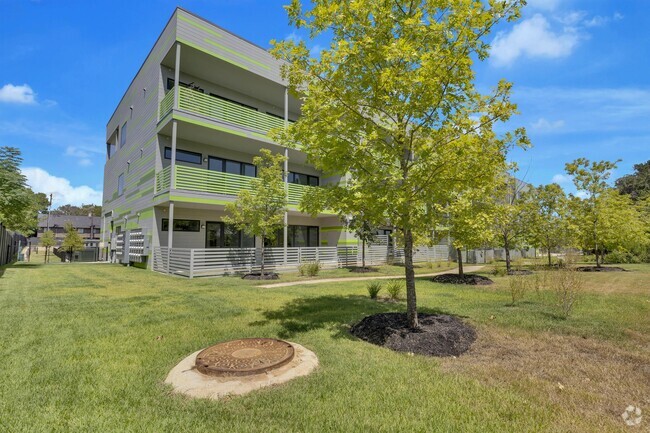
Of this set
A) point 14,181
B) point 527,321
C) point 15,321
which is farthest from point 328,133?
point 14,181

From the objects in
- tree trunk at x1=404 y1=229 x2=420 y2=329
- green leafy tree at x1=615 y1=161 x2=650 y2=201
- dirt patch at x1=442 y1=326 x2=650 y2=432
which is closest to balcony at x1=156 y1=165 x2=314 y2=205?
tree trunk at x1=404 y1=229 x2=420 y2=329

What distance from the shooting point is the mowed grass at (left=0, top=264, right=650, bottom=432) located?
3095mm

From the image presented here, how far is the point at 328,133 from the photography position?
5898 millimetres

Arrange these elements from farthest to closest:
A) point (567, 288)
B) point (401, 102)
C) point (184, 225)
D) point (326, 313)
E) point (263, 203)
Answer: point (184, 225) < point (263, 203) < point (326, 313) < point (567, 288) < point (401, 102)

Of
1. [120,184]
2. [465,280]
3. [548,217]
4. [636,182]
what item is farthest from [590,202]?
[636,182]


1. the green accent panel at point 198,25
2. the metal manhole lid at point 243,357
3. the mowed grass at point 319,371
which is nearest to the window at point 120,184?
the green accent panel at point 198,25

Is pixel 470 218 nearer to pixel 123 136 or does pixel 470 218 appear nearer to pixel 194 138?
pixel 194 138

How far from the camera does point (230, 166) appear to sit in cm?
2061

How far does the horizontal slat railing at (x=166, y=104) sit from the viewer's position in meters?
16.7

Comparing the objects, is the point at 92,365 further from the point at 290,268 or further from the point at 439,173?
the point at 290,268

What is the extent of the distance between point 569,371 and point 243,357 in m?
4.30

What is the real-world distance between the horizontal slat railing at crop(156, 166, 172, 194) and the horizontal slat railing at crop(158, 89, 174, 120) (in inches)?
120

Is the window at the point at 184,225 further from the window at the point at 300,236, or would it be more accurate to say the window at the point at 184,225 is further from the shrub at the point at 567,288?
the shrub at the point at 567,288

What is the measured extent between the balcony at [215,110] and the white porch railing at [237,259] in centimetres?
676
